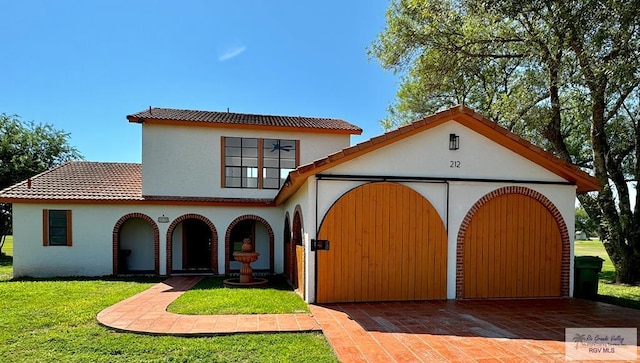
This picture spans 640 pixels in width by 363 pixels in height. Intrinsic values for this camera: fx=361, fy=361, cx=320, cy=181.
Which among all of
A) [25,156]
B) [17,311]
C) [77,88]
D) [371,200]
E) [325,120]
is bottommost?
[17,311]

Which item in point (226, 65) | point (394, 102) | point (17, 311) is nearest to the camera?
point (17, 311)

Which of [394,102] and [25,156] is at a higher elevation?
[394,102]

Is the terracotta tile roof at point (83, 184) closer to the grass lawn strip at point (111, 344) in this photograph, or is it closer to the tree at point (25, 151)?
the grass lawn strip at point (111, 344)

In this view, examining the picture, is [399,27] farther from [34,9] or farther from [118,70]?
[34,9]

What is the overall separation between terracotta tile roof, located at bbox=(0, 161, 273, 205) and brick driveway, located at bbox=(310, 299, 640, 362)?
25.1 feet

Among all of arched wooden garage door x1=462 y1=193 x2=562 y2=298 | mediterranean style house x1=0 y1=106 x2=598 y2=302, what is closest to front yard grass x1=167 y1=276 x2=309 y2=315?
mediterranean style house x1=0 y1=106 x2=598 y2=302

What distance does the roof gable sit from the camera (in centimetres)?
799

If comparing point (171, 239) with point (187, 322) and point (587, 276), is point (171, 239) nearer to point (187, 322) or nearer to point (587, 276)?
point (187, 322)

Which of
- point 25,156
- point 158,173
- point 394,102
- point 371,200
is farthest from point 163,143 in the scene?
point 25,156

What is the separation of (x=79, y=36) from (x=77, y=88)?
443cm

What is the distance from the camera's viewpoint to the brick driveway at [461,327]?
5.04 m

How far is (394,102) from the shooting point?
67.5 feet

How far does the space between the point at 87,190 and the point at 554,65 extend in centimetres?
1624

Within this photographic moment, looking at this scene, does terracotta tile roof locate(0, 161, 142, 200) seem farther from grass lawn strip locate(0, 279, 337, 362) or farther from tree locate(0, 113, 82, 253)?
tree locate(0, 113, 82, 253)
